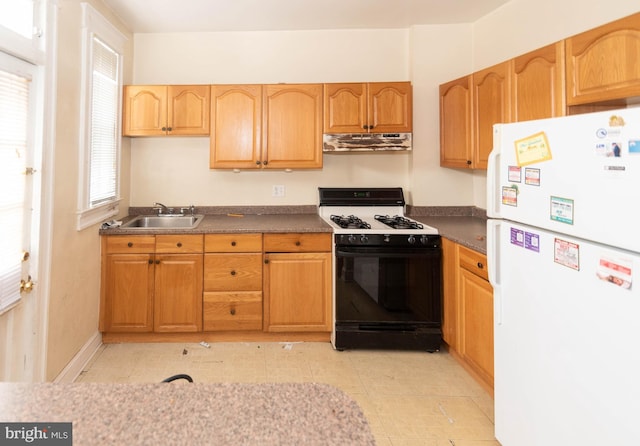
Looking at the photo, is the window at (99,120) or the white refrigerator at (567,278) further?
the window at (99,120)

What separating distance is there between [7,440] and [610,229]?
1.59 metres

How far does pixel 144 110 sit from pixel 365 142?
193cm

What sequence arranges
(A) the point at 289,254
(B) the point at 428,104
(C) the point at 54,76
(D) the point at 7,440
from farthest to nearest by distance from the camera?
(B) the point at 428,104 → (A) the point at 289,254 → (C) the point at 54,76 → (D) the point at 7,440

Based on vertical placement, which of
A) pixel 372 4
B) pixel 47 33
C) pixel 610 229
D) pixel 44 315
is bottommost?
pixel 44 315

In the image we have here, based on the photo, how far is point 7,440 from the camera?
561 mm

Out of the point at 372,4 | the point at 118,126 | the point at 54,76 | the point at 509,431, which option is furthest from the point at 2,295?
the point at 372,4

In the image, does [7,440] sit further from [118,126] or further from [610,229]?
[118,126]

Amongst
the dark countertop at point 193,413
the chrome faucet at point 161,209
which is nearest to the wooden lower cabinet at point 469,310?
the dark countertop at point 193,413

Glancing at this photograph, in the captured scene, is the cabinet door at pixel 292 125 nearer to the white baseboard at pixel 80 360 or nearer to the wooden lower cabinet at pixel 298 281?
the wooden lower cabinet at pixel 298 281

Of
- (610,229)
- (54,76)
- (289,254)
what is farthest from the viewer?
(289,254)

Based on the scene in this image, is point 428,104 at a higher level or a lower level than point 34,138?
higher

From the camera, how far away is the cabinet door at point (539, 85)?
205cm

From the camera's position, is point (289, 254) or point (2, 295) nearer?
point (2, 295)

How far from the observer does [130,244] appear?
289 cm
